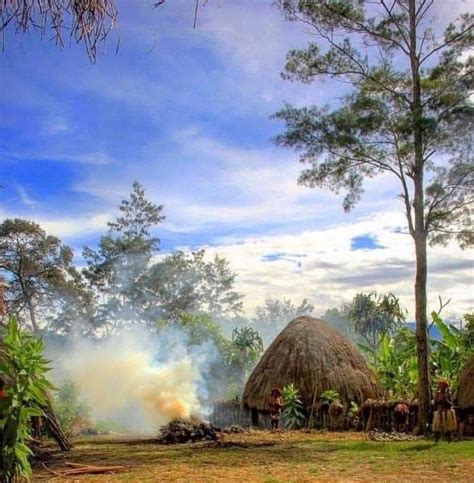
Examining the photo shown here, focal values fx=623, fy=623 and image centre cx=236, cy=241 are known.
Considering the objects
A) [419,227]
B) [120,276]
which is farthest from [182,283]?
[419,227]

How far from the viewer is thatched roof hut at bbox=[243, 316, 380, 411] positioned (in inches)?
696

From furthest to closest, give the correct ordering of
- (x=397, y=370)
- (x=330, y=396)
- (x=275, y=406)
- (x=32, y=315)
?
(x=32, y=315) → (x=397, y=370) → (x=330, y=396) → (x=275, y=406)

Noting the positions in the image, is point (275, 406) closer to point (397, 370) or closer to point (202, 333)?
point (397, 370)

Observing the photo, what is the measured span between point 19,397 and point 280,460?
218 inches

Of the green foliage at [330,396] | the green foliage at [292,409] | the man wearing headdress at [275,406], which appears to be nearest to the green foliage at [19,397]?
the man wearing headdress at [275,406]

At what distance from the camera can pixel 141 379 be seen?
75.4ft

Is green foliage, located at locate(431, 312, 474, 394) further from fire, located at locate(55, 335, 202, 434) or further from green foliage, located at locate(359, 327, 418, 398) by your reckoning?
fire, located at locate(55, 335, 202, 434)

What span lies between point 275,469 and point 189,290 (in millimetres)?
29722

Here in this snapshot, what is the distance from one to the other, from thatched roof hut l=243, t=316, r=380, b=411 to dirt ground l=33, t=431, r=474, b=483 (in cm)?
317

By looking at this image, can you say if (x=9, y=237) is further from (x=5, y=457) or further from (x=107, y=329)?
(x=5, y=457)

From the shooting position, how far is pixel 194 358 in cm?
2627


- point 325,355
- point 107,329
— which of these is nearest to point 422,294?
point 325,355

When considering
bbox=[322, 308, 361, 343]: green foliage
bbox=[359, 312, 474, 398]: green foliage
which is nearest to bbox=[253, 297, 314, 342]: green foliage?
bbox=[322, 308, 361, 343]: green foliage

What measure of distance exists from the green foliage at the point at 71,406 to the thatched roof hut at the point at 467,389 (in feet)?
37.2
